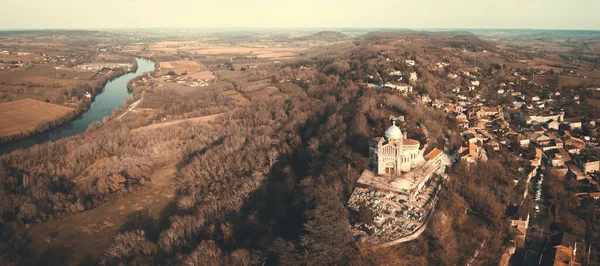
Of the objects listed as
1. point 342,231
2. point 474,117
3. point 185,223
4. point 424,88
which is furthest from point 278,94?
point 342,231

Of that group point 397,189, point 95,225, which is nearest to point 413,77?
point 397,189

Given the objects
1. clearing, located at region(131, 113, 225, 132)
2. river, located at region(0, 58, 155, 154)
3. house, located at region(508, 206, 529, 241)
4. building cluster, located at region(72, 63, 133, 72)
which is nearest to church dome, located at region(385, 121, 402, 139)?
house, located at region(508, 206, 529, 241)

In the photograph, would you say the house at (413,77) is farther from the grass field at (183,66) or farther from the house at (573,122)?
the grass field at (183,66)

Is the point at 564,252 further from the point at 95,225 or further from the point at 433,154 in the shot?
the point at 95,225

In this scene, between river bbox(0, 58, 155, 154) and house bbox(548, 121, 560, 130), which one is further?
river bbox(0, 58, 155, 154)

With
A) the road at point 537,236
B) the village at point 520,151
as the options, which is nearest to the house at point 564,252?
the village at point 520,151

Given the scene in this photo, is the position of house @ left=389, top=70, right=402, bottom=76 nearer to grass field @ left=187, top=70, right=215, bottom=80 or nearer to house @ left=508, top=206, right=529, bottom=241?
house @ left=508, top=206, right=529, bottom=241

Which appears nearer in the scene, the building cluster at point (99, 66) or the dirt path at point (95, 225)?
the dirt path at point (95, 225)
